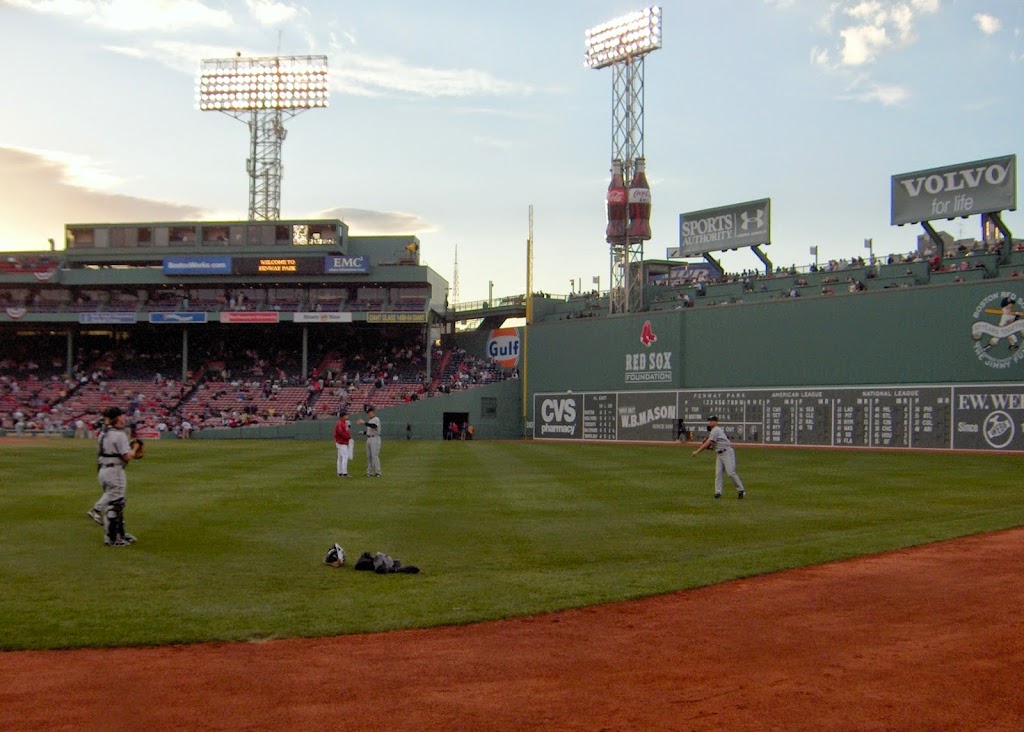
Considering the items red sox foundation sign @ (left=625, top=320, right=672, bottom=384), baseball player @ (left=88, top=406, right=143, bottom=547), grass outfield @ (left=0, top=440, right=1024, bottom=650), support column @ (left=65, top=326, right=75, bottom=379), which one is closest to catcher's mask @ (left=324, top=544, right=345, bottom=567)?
grass outfield @ (left=0, top=440, right=1024, bottom=650)

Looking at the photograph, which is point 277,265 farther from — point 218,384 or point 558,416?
point 558,416

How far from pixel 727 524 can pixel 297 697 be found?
11113 millimetres

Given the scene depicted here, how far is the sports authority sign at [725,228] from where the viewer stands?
56906 millimetres

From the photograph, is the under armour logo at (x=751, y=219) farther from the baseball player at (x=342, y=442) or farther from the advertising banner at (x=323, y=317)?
the baseball player at (x=342, y=442)

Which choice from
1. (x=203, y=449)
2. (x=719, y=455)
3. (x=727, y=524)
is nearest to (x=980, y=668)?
(x=727, y=524)

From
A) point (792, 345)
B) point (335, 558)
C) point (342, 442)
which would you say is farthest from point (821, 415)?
point (335, 558)

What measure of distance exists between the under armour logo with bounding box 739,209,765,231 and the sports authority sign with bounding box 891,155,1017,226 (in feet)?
29.3

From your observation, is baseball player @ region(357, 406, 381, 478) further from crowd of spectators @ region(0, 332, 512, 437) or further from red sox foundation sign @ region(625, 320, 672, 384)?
crowd of spectators @ region(0, 332, 512, 437)

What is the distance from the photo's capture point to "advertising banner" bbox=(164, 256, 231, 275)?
70.7m

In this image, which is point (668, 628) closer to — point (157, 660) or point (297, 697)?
point (297, 697)

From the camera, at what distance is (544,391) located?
60344 millimetres

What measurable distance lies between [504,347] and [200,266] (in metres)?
22.8

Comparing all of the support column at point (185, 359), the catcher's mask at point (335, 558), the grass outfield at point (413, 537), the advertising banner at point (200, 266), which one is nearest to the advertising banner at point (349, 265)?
the advertising banner at point (200, 266)

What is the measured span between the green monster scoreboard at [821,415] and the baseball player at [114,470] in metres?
33.4
